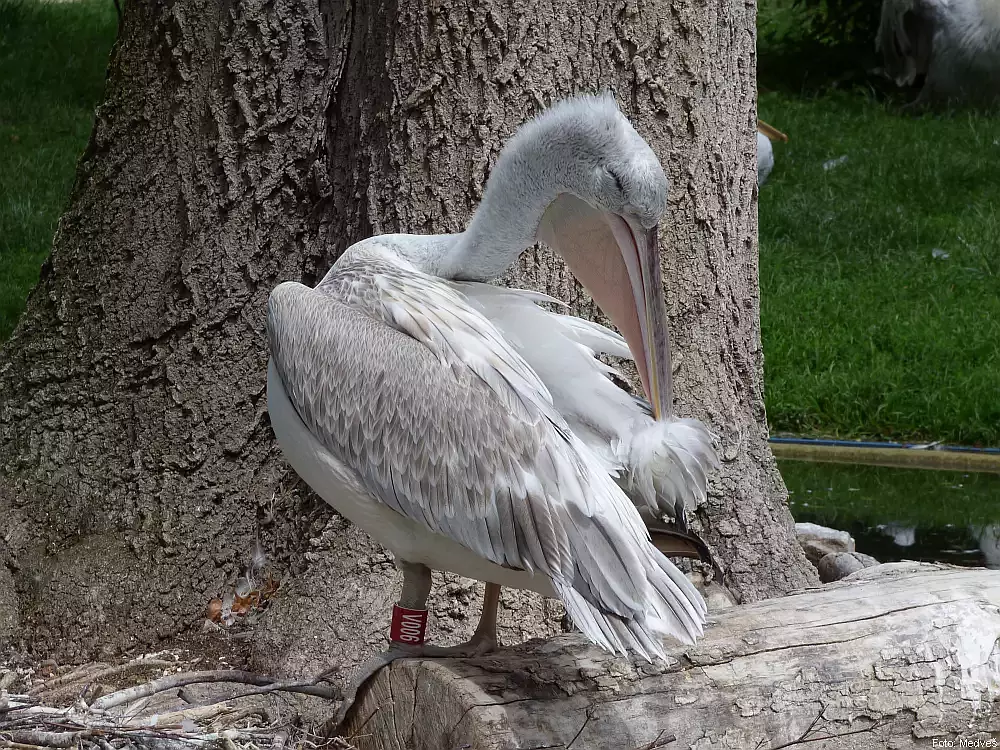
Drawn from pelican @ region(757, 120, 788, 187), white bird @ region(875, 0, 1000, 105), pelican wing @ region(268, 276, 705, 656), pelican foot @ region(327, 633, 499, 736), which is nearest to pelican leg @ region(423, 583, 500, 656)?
pelican foot @ region(327, 633, 499, 736)

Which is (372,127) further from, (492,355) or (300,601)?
(300,601)

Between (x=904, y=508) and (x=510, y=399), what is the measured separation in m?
3.66

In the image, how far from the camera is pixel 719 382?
373 centimetres

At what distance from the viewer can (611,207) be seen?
9.18 ft

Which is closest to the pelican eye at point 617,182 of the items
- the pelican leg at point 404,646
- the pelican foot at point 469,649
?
the pelican leg at point 404,646

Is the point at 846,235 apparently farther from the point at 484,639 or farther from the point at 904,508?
the point at 484,639

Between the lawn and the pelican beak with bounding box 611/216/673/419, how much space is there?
423 cm

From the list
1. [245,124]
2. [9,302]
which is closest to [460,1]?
[245,124]

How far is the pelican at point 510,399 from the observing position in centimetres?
262

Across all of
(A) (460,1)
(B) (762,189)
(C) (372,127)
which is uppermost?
(A) (460,1)

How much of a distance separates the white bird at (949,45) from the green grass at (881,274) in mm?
469

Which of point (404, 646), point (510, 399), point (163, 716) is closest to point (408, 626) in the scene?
point (404, 646)

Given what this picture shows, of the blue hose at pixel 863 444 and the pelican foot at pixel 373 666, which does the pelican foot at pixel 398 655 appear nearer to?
the pelican foot at pixel 373 666

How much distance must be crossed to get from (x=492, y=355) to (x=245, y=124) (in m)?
1.46
